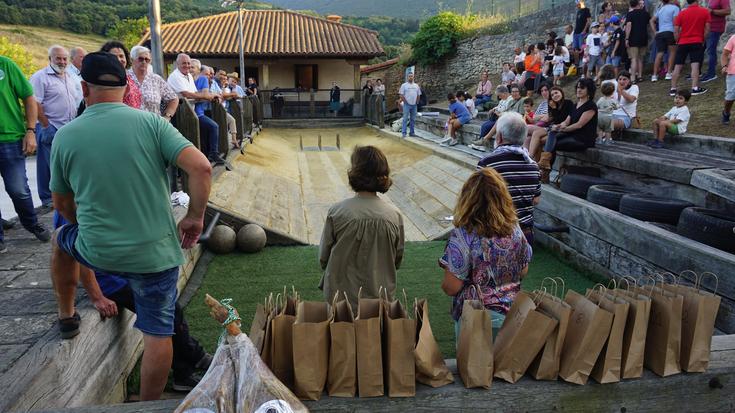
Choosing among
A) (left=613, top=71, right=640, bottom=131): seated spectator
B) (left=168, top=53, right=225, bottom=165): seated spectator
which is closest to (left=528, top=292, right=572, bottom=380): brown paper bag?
(left=168, top=53, right=225, bottom=165): seated spectator

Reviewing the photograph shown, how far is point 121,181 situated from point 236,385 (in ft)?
3.53

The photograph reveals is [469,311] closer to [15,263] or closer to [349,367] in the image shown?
[349,367]

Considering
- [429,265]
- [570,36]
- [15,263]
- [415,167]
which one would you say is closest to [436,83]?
[570,36]

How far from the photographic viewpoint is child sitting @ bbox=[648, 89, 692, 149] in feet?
25.4

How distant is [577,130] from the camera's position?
762cm

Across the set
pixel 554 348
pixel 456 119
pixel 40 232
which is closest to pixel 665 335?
pixel 554 348

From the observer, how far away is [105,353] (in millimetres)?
3234

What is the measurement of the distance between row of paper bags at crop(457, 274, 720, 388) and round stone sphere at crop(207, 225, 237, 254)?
15.6 feet

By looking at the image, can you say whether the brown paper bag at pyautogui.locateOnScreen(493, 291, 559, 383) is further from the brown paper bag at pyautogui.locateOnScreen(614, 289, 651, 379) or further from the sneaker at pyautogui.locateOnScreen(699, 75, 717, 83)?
the sneaker at pyautogui.locateOnScreen(699, 75, 717, 83)

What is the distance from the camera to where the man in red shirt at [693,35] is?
32.5 ft

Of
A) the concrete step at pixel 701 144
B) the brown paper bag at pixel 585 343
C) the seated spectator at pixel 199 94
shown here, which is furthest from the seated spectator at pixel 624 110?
the brown paper bag at pixel 585 343

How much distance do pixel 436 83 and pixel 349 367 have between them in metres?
28.8

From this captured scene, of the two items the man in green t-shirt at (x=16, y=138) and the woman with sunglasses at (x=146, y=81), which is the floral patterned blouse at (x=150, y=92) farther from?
the man in green t-shirt at (x=16, y=138)

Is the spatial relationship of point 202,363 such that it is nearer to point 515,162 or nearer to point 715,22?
point 515,162
